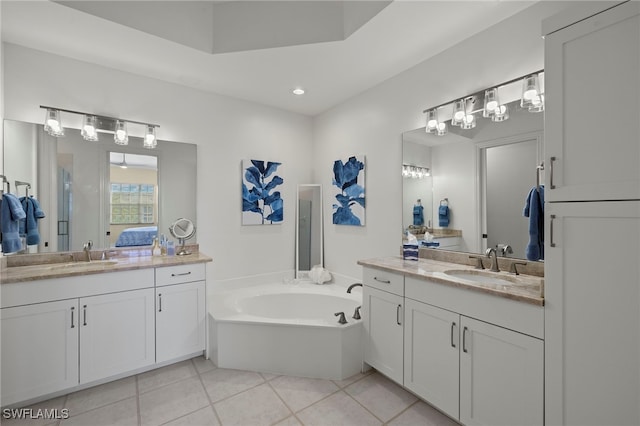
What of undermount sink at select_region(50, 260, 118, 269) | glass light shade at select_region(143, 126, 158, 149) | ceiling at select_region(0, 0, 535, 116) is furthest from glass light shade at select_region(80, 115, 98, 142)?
undermount sink at select_region(50, 260, 118, 269)

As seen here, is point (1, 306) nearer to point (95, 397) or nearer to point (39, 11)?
point (95, 397)

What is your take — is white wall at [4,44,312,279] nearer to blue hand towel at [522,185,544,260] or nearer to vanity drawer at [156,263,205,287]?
vanity drawer at [156,263,205,287]

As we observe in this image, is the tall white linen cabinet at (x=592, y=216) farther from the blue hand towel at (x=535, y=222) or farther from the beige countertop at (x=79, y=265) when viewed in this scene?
the beige countertop at (x=79, y=265)

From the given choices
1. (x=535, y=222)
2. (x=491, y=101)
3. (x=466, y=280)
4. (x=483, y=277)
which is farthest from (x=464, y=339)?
(x=491, y=101)

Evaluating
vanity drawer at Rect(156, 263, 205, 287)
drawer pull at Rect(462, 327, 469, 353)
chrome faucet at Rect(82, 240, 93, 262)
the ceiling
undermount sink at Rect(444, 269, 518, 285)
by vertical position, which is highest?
the ceiling

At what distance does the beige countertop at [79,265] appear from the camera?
6.12 ft

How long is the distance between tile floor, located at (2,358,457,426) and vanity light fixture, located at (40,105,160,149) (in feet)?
6.43

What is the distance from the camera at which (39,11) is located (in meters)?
1.79

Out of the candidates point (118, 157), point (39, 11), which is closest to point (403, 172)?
point (118, 157)

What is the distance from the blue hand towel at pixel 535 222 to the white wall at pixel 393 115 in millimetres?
469

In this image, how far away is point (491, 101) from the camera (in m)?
1.92

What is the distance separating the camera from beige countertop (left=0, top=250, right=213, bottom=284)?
186cm

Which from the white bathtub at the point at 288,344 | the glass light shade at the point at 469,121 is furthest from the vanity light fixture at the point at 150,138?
the glass light shade at the point at 469,121

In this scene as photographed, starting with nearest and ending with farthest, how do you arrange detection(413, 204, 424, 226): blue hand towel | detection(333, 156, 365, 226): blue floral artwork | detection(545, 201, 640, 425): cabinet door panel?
detection(545, 201, 640, 425): cabinet door panel
detection(413, 204, 424, 226): blue hand towel
detection(333, 156, 365, 226): blue floral artwork
